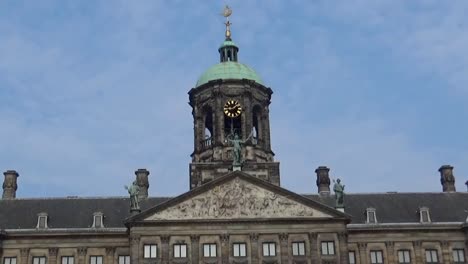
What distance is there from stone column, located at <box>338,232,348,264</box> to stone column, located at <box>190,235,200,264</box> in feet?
28.9

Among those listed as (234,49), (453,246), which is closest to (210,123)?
(234,49)

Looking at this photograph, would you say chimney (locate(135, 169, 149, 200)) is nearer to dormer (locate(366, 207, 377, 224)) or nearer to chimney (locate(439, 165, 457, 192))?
dormer (locate(366, 207, 377, 224))

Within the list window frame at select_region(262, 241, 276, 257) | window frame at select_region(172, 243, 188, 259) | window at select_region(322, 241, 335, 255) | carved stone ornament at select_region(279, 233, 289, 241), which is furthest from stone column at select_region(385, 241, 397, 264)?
window frame at select_region(172, 243, 188, 259)

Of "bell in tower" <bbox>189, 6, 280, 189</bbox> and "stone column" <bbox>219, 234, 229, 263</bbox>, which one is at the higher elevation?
"bell in tower" <bbox>189, 6, 280, 189</bbox>

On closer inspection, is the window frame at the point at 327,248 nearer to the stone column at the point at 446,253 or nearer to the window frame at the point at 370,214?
the window frame at the point at 370,214

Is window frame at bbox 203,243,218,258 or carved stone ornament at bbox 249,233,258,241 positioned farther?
carved stone ornament at bbox 249,233,258,241

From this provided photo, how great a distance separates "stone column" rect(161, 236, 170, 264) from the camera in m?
46.3

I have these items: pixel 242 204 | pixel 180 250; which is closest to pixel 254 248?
pixel 242 204

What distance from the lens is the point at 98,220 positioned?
163ft

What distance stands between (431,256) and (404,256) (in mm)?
1761

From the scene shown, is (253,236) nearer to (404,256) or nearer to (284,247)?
(284,247)

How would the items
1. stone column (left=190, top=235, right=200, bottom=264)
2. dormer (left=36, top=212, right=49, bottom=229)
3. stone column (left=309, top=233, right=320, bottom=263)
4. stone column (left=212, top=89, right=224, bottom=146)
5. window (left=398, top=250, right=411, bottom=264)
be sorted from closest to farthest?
1. stone column (left=190, top=235, right=200, bottom=264)
2. stone column (left=309, top=233, right=320, bottom=263)
3. dormer (left=36, top=212, right=49, bottom=229)
4. window (left=398, top=250, right=411, bottom=264)
5. stone column (left=212, top=89, right=224, bottom=146)

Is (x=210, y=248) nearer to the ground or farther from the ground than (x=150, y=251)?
farther from the ground

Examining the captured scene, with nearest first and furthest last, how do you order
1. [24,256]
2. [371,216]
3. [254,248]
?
[254,248]
[24,256]
[371,216]
